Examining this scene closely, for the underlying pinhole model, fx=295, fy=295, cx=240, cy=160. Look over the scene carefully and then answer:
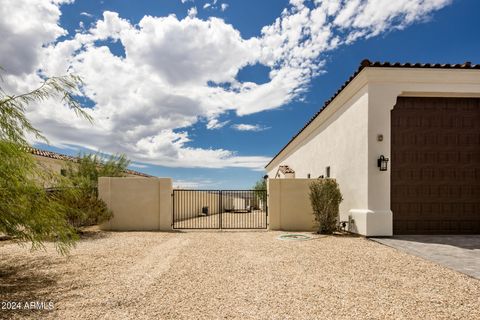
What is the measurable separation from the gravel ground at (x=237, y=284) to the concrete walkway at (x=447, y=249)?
40 cm

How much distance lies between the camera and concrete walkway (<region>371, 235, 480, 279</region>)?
19.8 feet

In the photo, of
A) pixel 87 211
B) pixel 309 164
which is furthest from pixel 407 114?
pixel 87 211

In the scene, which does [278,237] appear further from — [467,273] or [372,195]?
[467,273]

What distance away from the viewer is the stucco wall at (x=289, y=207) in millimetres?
12195

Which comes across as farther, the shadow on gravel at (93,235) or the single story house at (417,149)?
the shadow on gravel at (93,235)

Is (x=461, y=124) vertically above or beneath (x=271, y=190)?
above

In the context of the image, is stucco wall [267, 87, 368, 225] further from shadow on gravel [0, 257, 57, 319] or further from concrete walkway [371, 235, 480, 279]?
shadow on gravel [0, 257, 57, 319]

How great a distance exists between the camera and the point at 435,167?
991cm

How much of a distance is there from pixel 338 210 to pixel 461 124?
509 centimetres

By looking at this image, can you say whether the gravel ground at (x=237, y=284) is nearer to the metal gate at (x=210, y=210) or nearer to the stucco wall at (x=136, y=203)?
the stucco wall at (x=136, y=203)

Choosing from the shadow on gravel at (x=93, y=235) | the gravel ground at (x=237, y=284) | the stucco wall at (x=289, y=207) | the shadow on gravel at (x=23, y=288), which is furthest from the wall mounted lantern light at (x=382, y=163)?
the shadow on gravel at (x=93, y=235)

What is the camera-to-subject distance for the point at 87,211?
11148 millimetres

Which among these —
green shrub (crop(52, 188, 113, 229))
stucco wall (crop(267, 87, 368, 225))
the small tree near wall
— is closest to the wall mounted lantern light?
stucco wall (crop(267, 87, 368, 225))

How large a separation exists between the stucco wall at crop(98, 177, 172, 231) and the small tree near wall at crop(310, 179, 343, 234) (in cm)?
600
